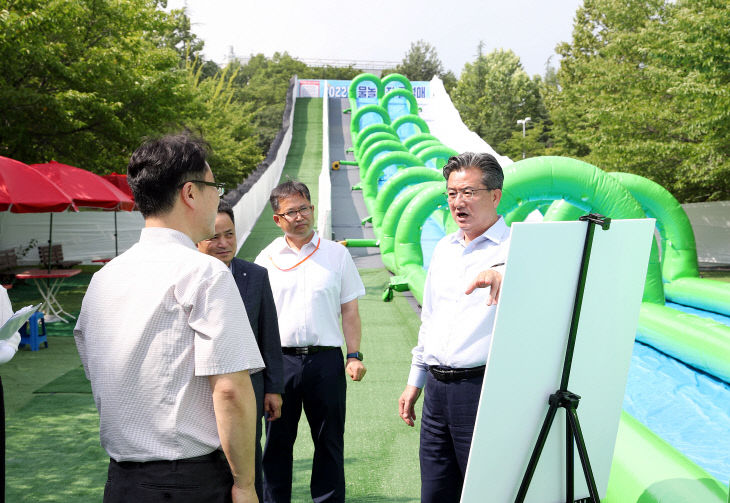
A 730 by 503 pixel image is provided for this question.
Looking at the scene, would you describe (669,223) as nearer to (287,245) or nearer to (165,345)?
(287,245)

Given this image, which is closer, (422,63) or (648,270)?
(648,270)

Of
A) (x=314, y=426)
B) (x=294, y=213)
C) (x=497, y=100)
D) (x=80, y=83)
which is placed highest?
(x=497, y=100)

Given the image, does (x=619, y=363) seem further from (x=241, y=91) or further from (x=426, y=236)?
(x=241, y=91)

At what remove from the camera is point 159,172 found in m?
1.96

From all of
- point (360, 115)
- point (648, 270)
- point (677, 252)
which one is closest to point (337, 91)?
point (360, 115)

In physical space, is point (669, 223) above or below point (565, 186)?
below

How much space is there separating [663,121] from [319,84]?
108 ft

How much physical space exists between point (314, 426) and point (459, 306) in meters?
1.36

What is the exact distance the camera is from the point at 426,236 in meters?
15.7

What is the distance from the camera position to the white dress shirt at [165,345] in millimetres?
1796

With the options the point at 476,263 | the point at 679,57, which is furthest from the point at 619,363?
the point at 679,57

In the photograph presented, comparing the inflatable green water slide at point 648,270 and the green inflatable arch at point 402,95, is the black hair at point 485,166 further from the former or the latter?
the green inflatable arch at point 402,95

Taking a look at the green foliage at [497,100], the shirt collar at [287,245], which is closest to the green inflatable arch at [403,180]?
the shirt collar at [287,245]

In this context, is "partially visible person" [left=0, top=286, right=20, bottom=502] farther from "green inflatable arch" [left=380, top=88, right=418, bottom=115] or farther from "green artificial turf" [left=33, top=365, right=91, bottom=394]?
"green inflatable arch" [left=380, top=88, right=418, bottom=115]
